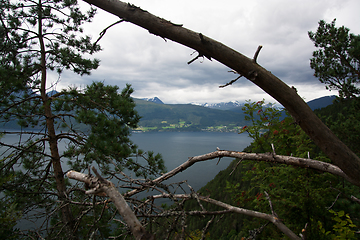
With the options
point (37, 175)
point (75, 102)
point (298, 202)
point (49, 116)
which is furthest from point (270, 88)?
point (37, 175)

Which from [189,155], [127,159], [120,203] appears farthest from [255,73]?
[189,155]

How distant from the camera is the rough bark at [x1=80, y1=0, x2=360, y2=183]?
1.56 metres

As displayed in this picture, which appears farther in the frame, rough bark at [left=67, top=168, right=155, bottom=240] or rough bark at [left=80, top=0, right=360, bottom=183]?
rough bark at [left=80, top=0, right=360, bottom=183]

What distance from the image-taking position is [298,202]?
339cm

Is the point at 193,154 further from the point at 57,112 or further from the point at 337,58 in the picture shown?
the point at 57,112

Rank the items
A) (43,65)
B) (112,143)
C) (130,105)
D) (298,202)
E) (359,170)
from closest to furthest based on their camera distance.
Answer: (359,170), (298,202), (112,143), (130,105), (43,65)

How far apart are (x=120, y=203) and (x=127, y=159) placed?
363cm

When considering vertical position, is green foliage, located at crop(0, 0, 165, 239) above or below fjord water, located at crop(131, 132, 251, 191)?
above

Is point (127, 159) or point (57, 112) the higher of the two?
point (57, 112)

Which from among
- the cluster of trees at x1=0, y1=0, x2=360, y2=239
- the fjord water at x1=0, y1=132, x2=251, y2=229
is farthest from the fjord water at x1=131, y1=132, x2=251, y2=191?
the cluster of trees at x1=0, y1=0, x2=360, y2=239

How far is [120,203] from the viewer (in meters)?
1.32

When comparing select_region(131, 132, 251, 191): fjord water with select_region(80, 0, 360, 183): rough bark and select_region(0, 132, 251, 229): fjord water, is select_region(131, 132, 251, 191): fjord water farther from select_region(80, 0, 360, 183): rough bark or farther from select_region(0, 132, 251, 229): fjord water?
select_region(80, 0, 360, 183): rough bark

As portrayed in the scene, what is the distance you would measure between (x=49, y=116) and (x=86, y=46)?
2.53 m

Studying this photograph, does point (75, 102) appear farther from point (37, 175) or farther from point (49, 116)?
point (37, 175)
